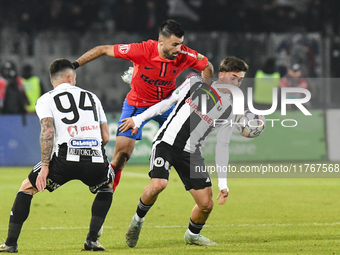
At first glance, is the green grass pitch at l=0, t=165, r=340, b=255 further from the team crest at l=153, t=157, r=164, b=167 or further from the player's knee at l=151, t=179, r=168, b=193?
the team crest at l=153, t=157, r=164, b=167

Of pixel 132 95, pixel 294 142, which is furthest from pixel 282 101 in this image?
pixel 132 95

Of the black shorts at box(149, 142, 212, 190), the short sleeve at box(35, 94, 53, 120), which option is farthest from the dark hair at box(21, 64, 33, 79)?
the short sleeve at box(35, 94, 53, 120)

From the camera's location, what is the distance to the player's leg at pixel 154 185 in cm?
566

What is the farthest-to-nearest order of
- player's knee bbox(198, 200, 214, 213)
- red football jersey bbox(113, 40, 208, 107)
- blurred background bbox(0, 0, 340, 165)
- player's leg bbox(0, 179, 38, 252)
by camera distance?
blurred background bbox(0, 0, 340, 165) → red football jersey bbox(113, 40, 208, 107) → player's knee bbox(198, 200, 214, 213) → player's leg bbox(0, 179, 38, 252)

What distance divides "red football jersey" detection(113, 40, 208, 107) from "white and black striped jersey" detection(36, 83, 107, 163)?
4.35 ft

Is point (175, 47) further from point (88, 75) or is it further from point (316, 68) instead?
point (316, 68)

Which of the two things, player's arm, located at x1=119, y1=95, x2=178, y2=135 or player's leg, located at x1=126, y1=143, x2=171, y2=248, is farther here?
player's arm, located at x1=119, y1=95, x2=178, y2=135

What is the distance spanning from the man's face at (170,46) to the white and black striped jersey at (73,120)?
143cm

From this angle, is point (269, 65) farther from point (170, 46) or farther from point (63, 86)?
point (63, 86)

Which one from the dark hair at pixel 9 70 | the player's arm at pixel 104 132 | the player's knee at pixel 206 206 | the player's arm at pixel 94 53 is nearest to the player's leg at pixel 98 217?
the player's arm at pixel 104 132

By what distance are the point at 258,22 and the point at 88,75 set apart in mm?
6895

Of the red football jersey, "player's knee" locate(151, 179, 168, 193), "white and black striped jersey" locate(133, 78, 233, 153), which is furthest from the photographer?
the red football jersey

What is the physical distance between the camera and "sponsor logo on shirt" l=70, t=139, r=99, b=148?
526 centimetres

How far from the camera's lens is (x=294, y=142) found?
14133 millimetres
